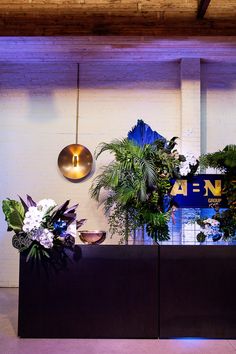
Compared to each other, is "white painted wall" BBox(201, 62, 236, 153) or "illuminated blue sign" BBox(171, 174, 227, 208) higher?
"white painted wall" BBox(201, 62, 236, 153)

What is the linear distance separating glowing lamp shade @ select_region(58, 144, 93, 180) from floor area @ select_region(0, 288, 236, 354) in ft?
9.35

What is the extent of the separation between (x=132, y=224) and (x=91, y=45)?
8.12ft

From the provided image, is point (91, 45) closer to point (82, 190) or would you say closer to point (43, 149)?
point (43, 149)

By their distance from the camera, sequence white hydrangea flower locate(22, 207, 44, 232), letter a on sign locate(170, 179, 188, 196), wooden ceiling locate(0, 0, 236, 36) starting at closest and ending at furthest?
white hydrangea flower locate(22, 207, 44, 232)
letter a on sign locate(170, 179, 188, 196)
wooden ceiling locate(0, 0, 236, 36)

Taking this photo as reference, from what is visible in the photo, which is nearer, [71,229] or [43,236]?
[43,236]

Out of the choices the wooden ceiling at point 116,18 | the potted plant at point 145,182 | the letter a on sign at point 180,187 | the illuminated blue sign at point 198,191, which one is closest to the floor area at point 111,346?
the potted plant at point 145,182

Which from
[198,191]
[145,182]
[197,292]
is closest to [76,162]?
[145,182]

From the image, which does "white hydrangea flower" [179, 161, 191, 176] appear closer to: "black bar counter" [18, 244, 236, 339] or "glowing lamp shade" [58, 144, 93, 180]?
"black bar counter" [18, 244, 236, 339]

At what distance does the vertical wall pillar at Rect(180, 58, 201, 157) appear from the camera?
582 cm

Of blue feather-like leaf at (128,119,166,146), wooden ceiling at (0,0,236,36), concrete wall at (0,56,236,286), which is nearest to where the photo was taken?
blue feather-like leaf at (128,119,166,146)

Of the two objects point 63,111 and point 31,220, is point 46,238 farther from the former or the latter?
point 63,111

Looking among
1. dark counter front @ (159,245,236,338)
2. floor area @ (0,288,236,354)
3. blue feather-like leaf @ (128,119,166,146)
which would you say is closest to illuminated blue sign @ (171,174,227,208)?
blue feather-like leaf @ (128,119,166,146)

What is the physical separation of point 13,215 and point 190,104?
337cm

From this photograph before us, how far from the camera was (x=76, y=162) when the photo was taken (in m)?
5.96
